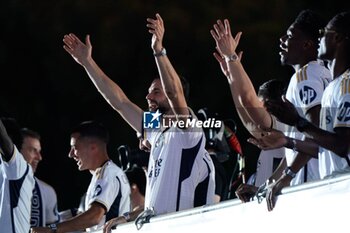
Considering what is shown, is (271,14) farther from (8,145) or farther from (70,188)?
(8,145)

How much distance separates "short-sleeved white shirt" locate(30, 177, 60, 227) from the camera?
30.9 ft

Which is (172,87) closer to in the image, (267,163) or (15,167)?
(267,163)

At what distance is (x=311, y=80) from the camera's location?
703cm

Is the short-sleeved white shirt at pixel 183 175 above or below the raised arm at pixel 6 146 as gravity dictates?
below

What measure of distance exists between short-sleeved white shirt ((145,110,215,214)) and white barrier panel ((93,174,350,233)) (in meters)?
0.81

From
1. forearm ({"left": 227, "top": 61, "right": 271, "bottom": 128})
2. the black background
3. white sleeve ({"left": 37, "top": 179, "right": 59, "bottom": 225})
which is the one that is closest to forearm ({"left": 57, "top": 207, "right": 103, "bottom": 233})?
forearm ({"left": 227, "top": 61, "right": 271, "bottom": 128})

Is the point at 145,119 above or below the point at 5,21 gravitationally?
below

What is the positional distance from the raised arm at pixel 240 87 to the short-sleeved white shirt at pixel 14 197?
1444 millimetres

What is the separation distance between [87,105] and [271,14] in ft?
7.57

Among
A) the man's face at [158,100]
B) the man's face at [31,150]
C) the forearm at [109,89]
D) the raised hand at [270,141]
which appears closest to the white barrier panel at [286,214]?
the raised hand at [270,141]

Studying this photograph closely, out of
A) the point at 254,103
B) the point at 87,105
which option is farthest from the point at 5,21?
the point at 254,103

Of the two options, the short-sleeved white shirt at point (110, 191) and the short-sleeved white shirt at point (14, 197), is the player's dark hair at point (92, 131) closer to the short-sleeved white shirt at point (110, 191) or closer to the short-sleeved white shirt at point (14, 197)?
Result: the short-sleeved white shirt at point (110, 191)

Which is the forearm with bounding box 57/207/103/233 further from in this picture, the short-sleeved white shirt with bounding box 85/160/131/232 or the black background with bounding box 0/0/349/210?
the black background with bounding box 0/0/349/210

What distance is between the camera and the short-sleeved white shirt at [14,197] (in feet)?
26.2
